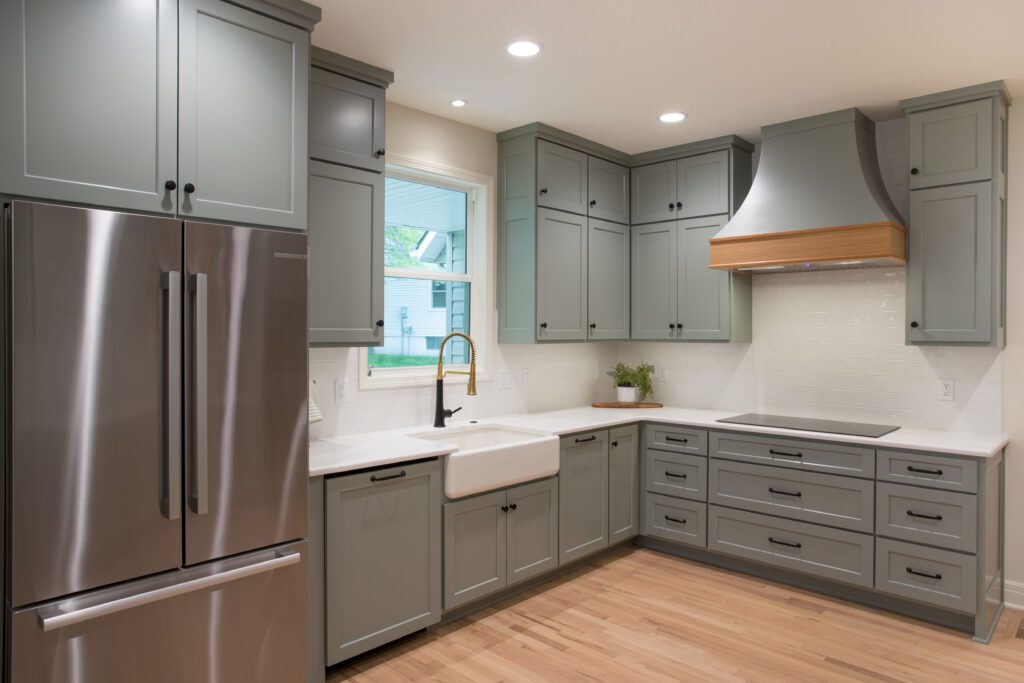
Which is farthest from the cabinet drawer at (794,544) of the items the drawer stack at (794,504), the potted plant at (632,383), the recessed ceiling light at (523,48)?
the recessed ceiling light at (523,48)

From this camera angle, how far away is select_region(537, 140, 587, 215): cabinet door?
4070 millimetres

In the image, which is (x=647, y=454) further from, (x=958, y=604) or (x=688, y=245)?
(x=958, y=604)

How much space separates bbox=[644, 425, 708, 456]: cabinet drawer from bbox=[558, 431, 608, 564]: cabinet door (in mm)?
385

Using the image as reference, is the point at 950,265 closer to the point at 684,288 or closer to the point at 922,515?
the point at 922,515

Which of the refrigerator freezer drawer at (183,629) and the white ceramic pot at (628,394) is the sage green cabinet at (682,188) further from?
the refrigerator freezer drawer at (183,629)

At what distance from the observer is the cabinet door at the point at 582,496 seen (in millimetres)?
3729

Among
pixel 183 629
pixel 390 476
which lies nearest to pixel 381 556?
pixel 390 476

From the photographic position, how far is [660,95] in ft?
11.6

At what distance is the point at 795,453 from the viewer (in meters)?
3.63

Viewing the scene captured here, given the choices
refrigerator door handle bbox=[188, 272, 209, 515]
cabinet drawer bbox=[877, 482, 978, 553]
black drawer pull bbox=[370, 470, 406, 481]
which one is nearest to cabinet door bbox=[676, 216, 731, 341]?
cabinet drawer bbox=[877, 482, 978, 553]

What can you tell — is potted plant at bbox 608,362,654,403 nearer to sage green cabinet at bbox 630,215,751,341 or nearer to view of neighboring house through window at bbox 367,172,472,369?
sage green cabinet at bbox 630,215,751,341

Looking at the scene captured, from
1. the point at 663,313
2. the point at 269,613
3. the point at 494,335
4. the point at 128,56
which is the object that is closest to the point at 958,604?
the point at 663,313

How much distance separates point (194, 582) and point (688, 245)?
3.49 metres

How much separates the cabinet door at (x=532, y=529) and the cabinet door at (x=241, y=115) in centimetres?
177
